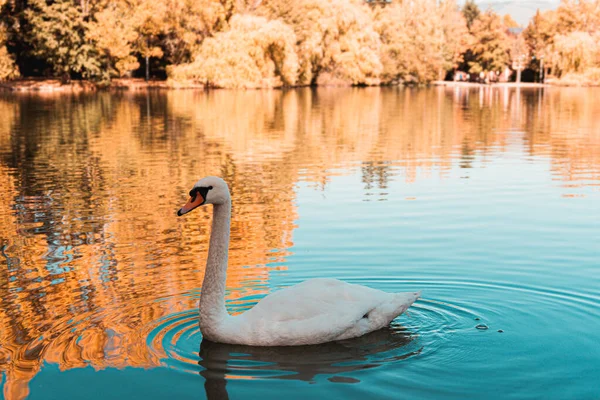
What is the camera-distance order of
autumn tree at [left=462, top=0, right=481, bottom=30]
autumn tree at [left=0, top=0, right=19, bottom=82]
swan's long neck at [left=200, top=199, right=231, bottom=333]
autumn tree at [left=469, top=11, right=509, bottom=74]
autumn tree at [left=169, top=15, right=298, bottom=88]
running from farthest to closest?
autumn tree at [left=462, top=0, right=481, bottom=30]
autumn tree at [left=469, top=11, right=509, bottom=74]
autumn tree at [left=169, top=15, right=298, bottom=88]
autumn tree at [left=0, top=0, right=19, bottom=82]
swan's long neck at [left=200, top=199, right=231, bottom=333]

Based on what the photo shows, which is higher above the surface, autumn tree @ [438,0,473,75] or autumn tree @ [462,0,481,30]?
autumn tree @ [462,0,481,30]

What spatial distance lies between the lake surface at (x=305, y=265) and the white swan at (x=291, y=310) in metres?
0.13

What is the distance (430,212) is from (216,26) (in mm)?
55458

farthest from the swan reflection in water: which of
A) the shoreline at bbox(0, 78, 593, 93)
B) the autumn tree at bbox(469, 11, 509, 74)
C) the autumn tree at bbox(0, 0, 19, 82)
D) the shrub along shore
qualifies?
the autumn tree at bbox(469, 11, 509, 74)

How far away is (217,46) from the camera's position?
193 feet

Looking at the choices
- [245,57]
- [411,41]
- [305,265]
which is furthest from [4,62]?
[305,265]

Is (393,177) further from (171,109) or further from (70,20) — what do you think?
(70,20)

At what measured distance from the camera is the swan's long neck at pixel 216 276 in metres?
6.20

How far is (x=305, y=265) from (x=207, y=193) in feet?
Result: 9.32

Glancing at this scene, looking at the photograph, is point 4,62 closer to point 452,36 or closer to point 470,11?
point 452,36

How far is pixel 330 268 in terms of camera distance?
877cm

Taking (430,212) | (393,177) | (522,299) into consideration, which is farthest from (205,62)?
(522,299)

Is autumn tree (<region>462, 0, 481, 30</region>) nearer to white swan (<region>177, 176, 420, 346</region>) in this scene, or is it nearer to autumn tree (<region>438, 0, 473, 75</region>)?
autumn tree (<region>438, 0, 473, 75</region>)

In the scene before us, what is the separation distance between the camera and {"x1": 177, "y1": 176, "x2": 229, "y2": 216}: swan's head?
20.1ft
